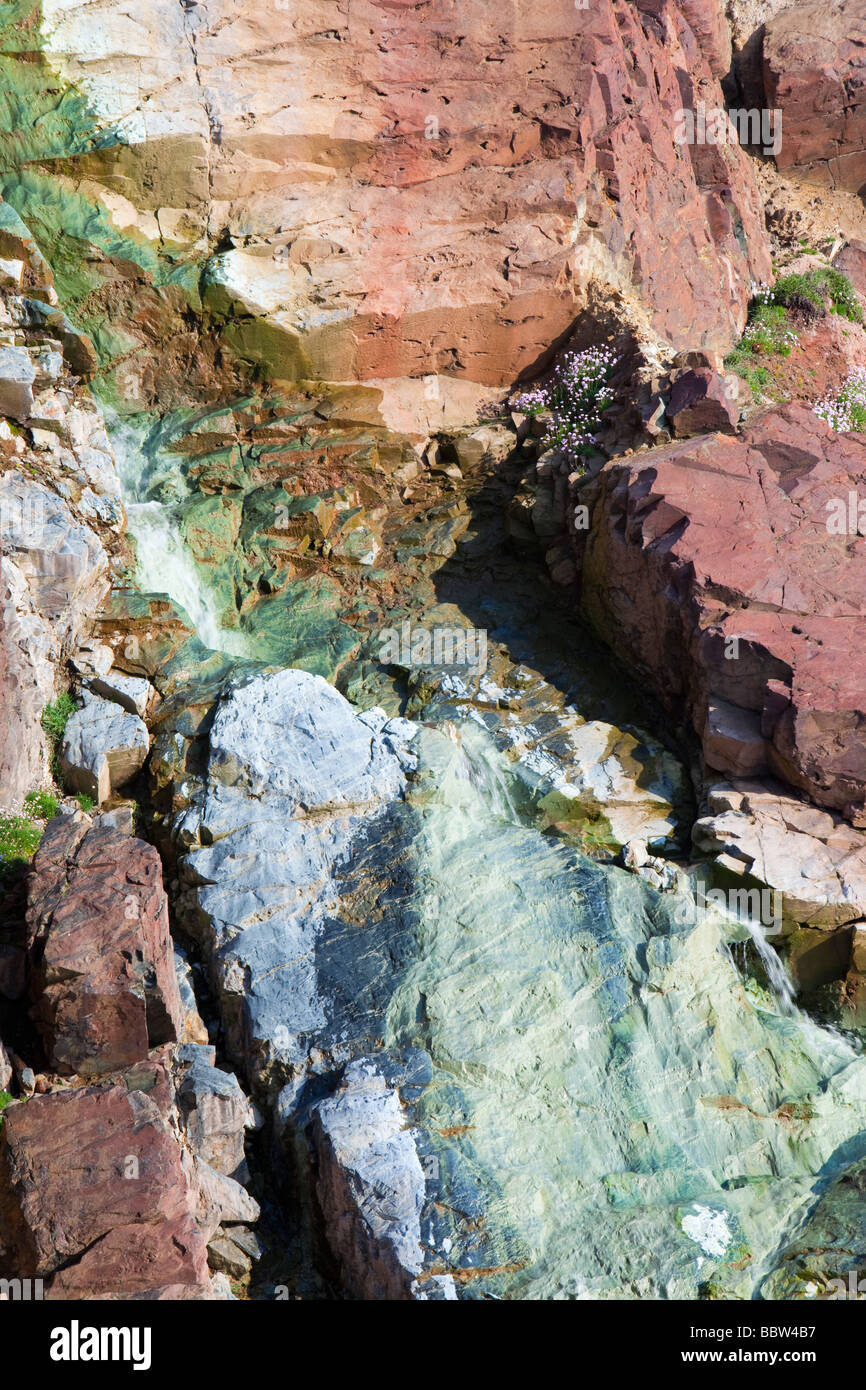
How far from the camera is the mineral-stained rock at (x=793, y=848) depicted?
9.79m

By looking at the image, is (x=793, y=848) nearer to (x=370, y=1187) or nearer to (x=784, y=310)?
(x=370, y=1187)

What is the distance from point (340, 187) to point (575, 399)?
3.81m

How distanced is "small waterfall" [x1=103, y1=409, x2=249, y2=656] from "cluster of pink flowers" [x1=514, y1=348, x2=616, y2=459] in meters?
4.22

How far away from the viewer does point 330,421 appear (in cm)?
1427

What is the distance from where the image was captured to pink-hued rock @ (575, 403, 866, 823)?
1043cm

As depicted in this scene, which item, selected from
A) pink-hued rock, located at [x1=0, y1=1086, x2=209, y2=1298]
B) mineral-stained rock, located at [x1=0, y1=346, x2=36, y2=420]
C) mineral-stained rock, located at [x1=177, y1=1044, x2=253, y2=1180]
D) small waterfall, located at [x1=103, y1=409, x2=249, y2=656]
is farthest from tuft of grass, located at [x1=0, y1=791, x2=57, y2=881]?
mineral-stained rock, located at [x1=0, y1=346, x2=36, y2=420]

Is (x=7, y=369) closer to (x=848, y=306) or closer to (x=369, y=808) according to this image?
(x=369, y=808)

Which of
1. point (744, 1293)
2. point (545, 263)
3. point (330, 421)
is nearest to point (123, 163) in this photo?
point (330, 421)

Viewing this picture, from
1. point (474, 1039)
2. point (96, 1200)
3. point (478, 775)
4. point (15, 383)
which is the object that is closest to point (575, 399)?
point (478, 775)

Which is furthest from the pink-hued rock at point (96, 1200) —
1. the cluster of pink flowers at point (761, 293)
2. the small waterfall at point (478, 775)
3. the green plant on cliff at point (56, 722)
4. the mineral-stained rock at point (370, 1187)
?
the cluster of pink flowers at point (761, 293)

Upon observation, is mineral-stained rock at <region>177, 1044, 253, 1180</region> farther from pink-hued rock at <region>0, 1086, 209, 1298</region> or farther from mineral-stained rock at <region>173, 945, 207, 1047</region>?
pink-hued rock at <region>0, 1086, 209, 1298</region>

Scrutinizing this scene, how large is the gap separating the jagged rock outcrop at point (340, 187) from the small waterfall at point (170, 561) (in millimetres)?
1619

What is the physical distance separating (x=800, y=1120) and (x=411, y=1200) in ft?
9.84

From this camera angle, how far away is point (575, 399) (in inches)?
565
